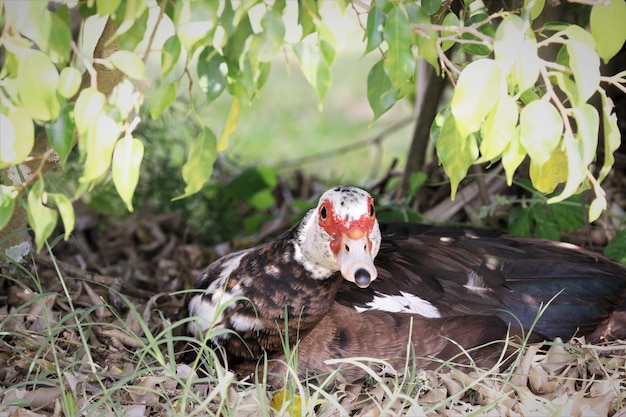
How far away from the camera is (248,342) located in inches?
104

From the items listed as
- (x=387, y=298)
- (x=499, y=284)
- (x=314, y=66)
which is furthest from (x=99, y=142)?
(x=499, y=284)

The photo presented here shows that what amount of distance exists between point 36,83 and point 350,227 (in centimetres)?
99

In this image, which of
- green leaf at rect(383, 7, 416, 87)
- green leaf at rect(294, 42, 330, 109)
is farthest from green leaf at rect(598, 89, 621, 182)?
green leaf at rect(294, 42, 330, 109)

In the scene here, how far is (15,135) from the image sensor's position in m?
1.69

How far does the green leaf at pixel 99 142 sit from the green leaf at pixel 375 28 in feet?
1.88

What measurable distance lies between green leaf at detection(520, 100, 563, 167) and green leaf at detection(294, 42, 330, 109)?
42 centimetres

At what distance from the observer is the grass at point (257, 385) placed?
7.29ft

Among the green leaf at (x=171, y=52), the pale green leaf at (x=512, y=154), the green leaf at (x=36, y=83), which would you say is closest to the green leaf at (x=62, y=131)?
the green leaf at (x=36, y=83)

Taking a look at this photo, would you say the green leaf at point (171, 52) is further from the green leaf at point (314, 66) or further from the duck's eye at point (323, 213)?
the duck's eye at point (323, 213)

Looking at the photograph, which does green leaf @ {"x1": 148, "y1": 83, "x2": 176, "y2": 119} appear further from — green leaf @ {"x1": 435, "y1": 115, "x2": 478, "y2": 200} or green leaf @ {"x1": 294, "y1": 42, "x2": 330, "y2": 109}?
green leaf @ {"x1": 435, "y1": 115, "x2": 478, "y2": 200}

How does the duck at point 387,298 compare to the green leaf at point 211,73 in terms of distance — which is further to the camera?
the duck at point 387,298

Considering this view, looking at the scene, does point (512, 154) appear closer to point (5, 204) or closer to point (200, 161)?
point (200, 161)

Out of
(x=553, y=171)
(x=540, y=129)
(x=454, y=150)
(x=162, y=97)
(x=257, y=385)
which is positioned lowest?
(x=257, y=385)

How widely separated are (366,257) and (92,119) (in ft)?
2.94
